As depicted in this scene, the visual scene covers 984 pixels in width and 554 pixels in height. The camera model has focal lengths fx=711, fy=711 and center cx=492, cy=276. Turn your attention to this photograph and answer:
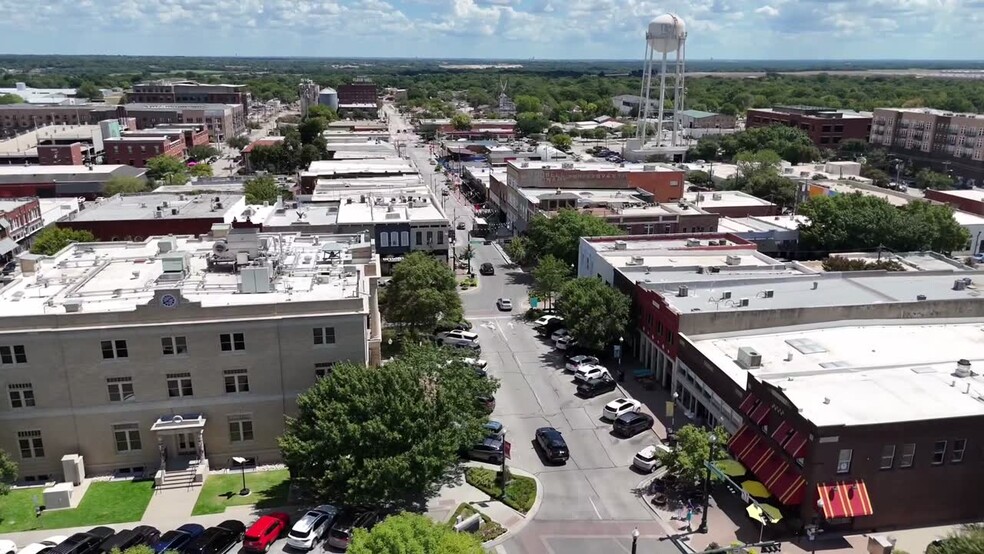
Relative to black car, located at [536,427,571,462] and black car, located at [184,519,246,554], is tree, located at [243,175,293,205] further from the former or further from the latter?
black car, located at [184,519,246,554]

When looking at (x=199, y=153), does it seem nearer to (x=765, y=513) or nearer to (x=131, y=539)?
(x=131, y=539)

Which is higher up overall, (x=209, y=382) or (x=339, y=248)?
(x=339, y=248)

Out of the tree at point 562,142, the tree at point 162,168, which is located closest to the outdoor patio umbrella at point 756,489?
the tree at point 162,168

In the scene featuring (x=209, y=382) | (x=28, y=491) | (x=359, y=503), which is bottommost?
(x=28, y=491)

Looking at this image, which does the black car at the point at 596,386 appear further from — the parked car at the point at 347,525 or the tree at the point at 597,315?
the parked car at the point at 347,525

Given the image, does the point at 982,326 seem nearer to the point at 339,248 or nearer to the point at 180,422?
the point at 339,248

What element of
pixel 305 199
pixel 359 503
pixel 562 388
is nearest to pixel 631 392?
pixel 562 388

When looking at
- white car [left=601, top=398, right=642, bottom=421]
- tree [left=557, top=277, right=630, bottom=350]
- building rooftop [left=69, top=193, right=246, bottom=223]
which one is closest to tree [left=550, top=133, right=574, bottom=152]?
building rooftop [left=69, top=193, right=246, bottom=223]
